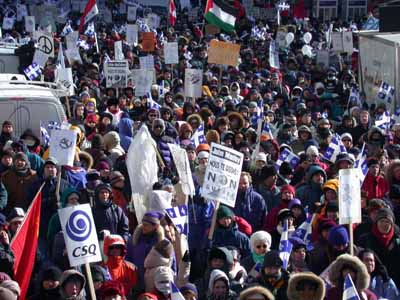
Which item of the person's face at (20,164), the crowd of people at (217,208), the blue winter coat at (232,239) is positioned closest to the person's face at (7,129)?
the crowd of people at (217,208)

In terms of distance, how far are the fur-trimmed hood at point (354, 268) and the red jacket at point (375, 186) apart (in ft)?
11.8

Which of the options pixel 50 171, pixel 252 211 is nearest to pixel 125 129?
pixel 50 171

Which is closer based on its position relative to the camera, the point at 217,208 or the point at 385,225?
the point at 385,225

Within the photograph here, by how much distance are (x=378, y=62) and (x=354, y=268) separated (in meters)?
13.1

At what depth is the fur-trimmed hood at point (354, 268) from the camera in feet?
27.3

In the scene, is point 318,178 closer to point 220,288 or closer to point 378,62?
point 220,288

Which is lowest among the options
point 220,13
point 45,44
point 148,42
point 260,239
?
point 148,42

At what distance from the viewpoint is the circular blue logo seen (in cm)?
852

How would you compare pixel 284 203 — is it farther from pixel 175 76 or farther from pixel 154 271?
pixel 175 76

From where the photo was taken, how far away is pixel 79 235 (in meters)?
8.52

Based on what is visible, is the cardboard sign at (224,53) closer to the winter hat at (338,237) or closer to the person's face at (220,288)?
the winter hat at (338,237)

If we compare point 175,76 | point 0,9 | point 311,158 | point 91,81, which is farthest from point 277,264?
point 0,9

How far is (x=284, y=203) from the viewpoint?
36.5ft

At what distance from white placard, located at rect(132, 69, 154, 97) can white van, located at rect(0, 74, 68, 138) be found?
16.5ft
